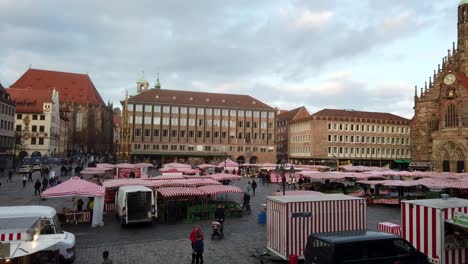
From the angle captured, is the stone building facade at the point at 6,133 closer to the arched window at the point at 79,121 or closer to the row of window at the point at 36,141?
the row of window at the point at 36,141

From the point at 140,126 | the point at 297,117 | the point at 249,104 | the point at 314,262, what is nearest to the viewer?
the point at 314,262

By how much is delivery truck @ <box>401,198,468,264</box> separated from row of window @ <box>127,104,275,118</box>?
235 feet

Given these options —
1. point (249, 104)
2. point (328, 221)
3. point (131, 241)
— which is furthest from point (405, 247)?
point (249, 104)

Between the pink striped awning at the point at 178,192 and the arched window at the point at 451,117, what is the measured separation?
177 feet

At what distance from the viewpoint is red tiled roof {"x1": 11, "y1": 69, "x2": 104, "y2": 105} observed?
103 meters

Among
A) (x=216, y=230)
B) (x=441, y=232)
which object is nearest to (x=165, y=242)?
(x=216, y=230)

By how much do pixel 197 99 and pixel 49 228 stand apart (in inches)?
2859

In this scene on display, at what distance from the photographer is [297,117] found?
98.5 m

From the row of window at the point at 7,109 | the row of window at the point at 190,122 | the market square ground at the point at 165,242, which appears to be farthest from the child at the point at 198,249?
the row of window at the point at 190,122

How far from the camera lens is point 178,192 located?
22.2 meters

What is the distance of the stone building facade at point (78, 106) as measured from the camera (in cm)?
10619

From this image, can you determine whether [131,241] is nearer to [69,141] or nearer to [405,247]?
[405,247]

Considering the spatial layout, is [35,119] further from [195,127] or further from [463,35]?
[463,35]

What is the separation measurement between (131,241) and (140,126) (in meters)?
63.4
